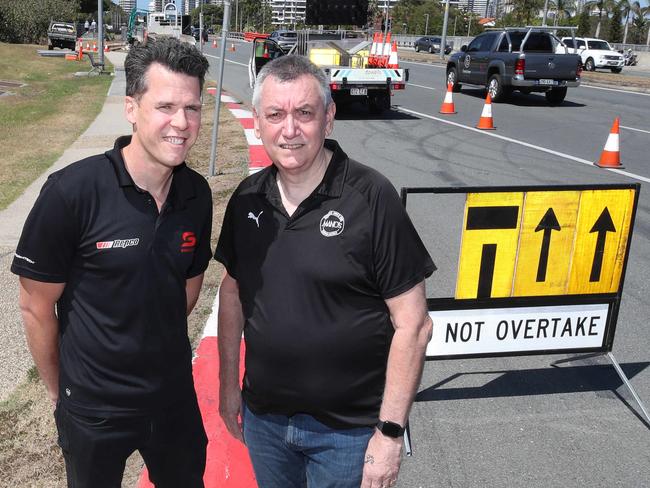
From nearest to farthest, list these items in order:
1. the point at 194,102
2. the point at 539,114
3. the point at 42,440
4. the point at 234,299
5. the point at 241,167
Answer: the point at 194,102, the point at 234,299, the point at 42,440, the point at 241,167, the point at 539,114

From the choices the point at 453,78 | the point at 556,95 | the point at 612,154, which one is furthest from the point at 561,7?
the point at 612,154

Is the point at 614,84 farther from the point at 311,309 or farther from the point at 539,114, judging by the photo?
the point at 311,309

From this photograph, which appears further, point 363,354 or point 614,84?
point 614,84

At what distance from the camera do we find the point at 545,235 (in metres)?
3.94

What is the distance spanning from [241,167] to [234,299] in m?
7.61

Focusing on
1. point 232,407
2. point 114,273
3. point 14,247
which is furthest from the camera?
point 14,247

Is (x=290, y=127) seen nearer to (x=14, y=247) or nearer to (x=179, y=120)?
(x=179, y=120)

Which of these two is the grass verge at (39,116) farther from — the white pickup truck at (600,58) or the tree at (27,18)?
the white pickup truck at (600,58)

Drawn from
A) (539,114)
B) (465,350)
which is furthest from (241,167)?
(539,114)

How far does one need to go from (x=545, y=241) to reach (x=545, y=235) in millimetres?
35

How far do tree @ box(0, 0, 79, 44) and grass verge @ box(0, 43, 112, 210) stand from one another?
21.6 metres

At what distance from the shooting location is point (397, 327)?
2.16 metres

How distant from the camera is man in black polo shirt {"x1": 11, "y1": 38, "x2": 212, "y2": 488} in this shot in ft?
6.93

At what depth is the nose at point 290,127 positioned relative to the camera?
215 centimetres
